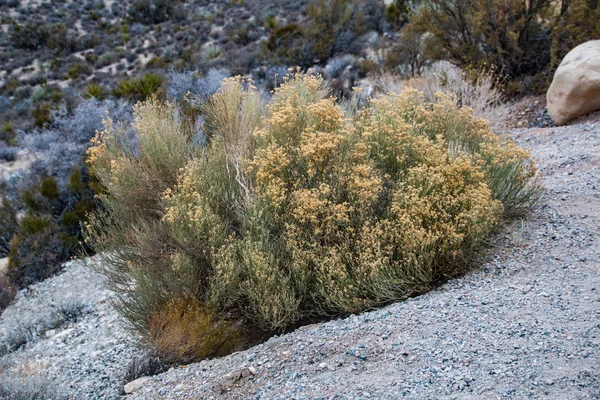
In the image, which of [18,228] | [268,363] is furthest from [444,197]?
[18,228]

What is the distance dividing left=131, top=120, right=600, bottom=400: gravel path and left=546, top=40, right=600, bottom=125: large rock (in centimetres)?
387

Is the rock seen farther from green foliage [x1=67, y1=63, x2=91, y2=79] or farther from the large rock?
green foliage [x1=67, y1=63, x2=91, y2=79]

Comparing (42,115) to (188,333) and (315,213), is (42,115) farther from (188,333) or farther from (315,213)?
(315,213)

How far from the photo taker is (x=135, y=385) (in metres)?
4.01

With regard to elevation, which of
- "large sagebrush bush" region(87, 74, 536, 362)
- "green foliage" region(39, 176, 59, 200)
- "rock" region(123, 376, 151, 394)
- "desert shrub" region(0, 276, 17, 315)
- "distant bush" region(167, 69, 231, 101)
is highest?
"large sagebrush bush" region(87, 74, 536, 362)

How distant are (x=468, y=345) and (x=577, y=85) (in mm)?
6126

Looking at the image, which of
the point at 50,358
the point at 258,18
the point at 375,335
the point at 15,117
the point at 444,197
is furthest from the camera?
the point at 258,18

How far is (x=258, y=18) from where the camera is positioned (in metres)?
23.8

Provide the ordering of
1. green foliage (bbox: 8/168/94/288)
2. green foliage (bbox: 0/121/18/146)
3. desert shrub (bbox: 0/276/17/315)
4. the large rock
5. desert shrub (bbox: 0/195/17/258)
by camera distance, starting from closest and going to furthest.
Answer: desert shrub (bbox: 0/276/17/315) → green foliage (bbox: 8/168/94/288) → the large rock → desert shrub (bbox: 0/195/17/258) → green foliage (bbox: 0/121/18/146)

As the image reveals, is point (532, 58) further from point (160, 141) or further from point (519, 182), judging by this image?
point (160, 141)

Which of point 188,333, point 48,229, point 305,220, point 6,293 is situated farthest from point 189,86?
point 188,333

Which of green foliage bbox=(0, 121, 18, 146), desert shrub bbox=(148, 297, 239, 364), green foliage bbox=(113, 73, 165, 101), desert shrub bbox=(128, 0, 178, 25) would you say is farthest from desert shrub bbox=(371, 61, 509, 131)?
desert shrub bbox=(128, 0, 178, 25)

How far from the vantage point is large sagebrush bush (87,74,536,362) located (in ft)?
13.1

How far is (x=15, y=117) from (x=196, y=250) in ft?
46.4
